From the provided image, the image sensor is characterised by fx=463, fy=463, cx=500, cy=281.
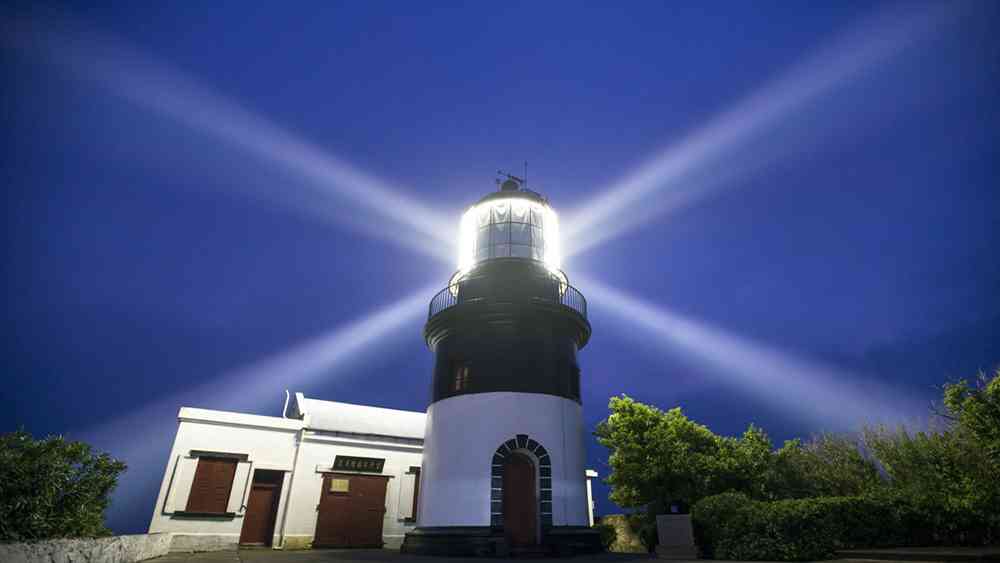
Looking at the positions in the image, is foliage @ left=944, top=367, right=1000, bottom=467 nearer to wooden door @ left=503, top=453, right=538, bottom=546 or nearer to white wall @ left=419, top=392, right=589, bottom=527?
white wall @ left=419, top=392, right=589, bottom=527

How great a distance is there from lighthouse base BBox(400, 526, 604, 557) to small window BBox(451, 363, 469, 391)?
11.6ft

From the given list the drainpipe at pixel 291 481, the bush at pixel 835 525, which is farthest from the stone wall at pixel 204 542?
the bush at pixel 835 525

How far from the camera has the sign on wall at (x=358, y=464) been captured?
1736 cm

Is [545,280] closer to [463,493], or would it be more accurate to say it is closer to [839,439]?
[463,493]

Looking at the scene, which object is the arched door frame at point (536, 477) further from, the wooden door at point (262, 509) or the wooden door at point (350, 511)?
the wooden door at point (262, 509)

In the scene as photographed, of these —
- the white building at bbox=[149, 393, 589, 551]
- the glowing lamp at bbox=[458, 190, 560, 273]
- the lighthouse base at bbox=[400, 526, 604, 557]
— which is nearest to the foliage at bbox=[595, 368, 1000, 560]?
the lighthouse base at bbox=[400, 526, 604, 557]

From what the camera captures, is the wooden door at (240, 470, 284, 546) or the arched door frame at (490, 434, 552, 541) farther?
the wooden door at (240, 470, 284, 546)

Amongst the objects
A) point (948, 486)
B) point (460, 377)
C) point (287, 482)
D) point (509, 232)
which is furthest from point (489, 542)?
point (948, 486)

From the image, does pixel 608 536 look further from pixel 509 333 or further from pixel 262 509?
pixel 262 509

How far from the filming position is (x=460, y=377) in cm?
1336

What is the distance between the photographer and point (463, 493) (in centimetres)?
1187

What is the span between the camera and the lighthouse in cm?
1179

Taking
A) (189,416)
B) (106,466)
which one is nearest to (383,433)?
(189,416)

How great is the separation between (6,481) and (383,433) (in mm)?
12423
